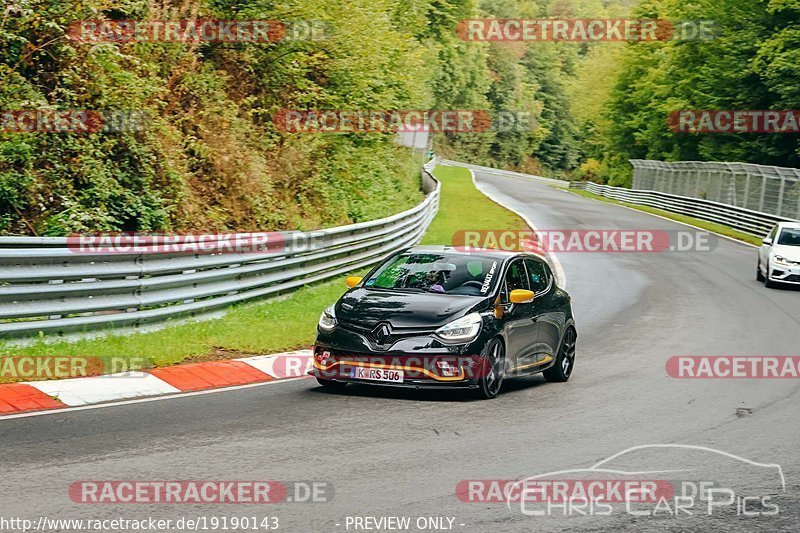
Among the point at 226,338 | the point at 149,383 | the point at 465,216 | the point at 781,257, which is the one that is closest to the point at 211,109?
the point at 226,338

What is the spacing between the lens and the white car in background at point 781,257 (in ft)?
86.3

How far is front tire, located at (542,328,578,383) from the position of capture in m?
12.9

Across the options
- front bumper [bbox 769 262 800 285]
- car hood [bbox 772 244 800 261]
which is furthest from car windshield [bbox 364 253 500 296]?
car hood [bbox 772 244 800 261]

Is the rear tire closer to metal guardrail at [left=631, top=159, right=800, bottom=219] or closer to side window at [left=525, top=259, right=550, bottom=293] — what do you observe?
side window at [left=525, top=259, right=550, bottom=293]

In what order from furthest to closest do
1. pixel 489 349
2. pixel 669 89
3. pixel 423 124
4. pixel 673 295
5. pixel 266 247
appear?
pixel 669 89 → pixel 423 124 → pixel 673 295 → pixel 266 247 → pixel 489 349

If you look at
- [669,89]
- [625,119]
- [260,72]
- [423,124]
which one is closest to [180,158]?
[260,72]

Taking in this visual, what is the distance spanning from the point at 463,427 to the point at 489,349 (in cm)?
165

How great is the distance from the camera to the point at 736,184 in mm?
48750

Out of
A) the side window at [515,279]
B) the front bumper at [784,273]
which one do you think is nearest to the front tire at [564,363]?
the side window at [515,279]

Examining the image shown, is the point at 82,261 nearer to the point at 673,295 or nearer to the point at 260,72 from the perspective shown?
the point at 260,72

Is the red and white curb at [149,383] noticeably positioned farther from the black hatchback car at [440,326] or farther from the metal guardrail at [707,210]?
the metal guardrail at [707,210]

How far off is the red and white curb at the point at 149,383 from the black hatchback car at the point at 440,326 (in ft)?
3.25

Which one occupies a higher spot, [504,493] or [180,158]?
[180,158]

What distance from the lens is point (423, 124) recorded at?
3859 cm
